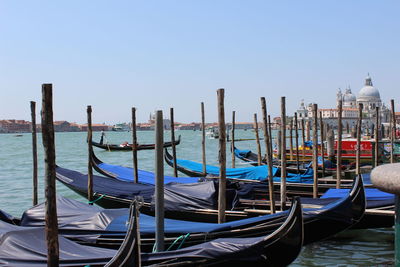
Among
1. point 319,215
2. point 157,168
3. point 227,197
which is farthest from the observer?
point 227,197

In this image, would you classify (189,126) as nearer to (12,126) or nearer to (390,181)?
(12,126)

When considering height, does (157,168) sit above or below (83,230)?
above

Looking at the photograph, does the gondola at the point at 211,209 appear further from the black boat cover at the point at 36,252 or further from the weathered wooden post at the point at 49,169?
the weathered wooden post at the point at 49,169

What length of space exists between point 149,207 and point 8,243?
3.13 meters

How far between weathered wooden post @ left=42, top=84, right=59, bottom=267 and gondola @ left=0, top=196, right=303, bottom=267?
0.20m

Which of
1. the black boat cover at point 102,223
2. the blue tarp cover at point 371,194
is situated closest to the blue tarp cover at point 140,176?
the blue tarp cover at point 371,194

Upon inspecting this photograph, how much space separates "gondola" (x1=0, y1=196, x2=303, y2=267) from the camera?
335 centimetres

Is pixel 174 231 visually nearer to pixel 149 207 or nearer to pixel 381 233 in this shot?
pixel 149 207

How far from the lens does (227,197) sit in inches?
252

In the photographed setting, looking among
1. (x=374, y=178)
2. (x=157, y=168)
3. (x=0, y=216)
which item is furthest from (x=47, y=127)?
(x=0, y=216)

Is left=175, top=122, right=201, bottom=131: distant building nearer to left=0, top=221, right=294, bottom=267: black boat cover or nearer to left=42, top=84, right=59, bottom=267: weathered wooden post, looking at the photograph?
left=0, top=221, right=294, bottom=267: black boat cover

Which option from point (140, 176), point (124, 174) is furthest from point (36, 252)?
point (124, 174)

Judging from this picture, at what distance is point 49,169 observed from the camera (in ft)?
10.3

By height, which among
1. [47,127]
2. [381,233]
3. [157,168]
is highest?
[47,127]
